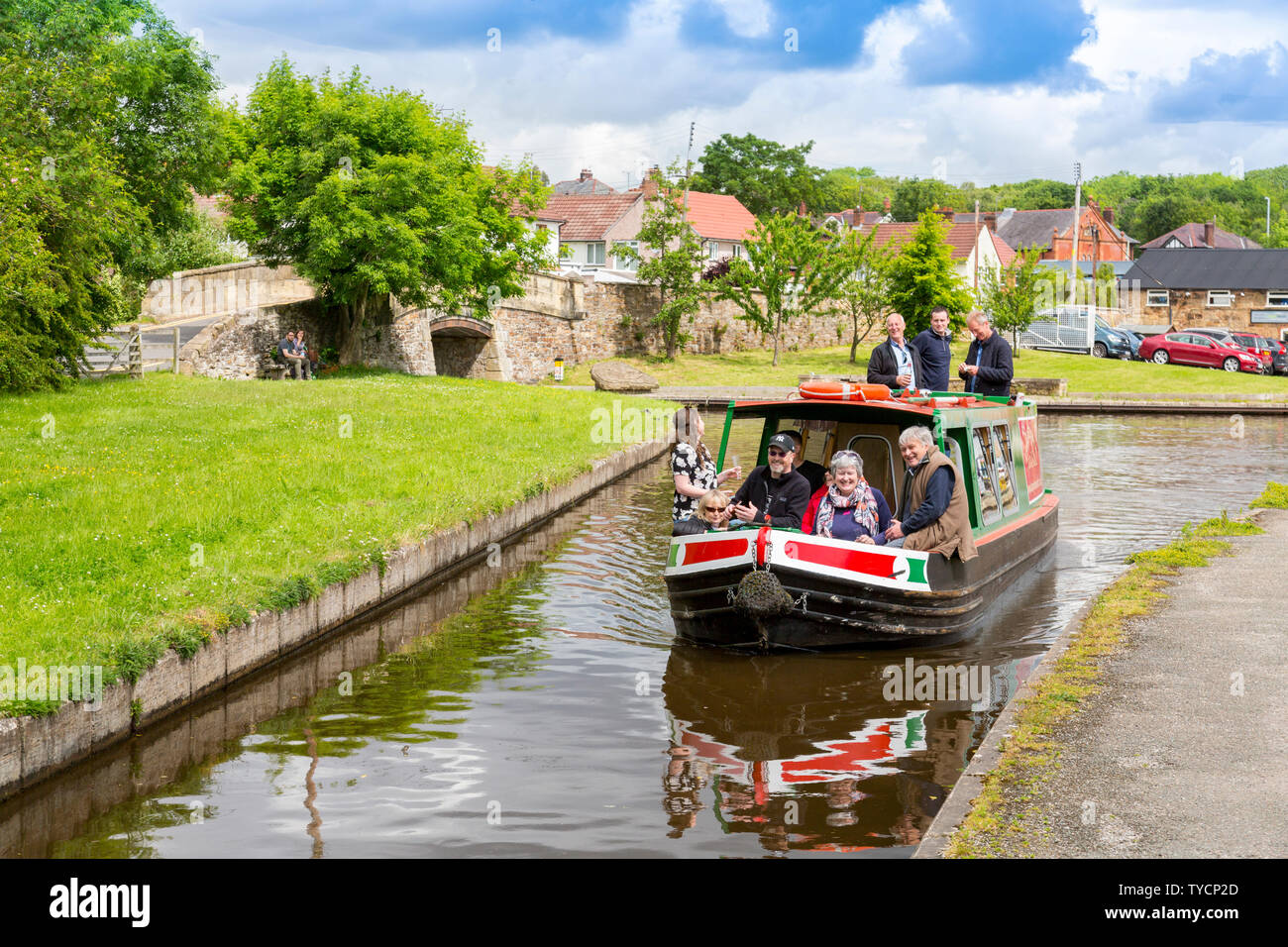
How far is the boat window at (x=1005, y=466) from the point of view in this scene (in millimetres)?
14148

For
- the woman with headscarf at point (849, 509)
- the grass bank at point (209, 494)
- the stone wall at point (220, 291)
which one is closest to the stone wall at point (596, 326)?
the stone wall at point (220, 291)

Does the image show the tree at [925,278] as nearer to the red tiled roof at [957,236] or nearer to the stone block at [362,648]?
the red tiled roof at [957,236]

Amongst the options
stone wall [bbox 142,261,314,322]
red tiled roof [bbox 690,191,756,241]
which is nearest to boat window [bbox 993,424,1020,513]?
stone wall [bbox 142,261,314,322]

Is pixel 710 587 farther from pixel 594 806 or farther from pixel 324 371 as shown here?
pixel 324 371

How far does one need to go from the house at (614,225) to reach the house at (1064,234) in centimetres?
2892

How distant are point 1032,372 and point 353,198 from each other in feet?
85.0

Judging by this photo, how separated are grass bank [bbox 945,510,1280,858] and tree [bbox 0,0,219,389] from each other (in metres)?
18.7

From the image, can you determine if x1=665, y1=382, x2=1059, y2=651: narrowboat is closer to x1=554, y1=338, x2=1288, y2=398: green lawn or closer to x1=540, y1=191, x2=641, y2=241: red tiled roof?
x1=554, y1=338, x2=1288, y2=398: green lawn

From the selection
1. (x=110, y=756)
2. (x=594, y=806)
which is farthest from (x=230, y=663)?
(x=594, y=806)

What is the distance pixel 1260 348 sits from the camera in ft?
168

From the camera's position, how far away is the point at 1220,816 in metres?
6.06

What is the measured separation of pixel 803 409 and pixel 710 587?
91.0 inches

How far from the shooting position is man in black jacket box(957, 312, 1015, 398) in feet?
50.5

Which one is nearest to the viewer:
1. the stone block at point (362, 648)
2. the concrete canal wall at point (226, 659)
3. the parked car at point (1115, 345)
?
the concrete canal wall at point (226, 659)
